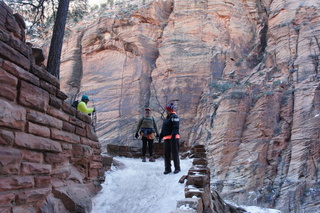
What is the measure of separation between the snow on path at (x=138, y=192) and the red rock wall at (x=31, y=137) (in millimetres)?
764

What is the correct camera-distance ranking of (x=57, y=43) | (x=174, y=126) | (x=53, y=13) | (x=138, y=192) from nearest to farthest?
(x=138, y=192), (x=174, y=126), (x=57, y=43), (x=53, y=13)

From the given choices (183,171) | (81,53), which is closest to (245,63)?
(81,53)

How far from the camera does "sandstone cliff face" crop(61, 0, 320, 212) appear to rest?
16328mm

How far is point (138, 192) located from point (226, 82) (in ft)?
55.7

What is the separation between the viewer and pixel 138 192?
6160 millimetres

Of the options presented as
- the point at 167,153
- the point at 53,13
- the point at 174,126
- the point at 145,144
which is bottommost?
the point at 167,153

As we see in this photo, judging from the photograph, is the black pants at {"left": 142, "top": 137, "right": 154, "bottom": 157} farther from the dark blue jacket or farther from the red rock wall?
the red rock wall

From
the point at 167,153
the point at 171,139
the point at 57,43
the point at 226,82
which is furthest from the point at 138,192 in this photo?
the point at 226,82

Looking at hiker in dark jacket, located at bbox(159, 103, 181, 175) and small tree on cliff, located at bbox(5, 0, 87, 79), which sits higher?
small tree on cliff, located at bbox(5, 0, 87, 79)

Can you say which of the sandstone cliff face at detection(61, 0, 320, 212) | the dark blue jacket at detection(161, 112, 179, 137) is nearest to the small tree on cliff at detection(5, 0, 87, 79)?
the dark blue jacket at detection(161, 112, 179, 137)

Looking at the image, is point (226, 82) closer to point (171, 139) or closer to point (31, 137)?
point (171, 139)

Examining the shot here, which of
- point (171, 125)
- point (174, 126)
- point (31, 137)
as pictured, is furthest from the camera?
point (171, 125)

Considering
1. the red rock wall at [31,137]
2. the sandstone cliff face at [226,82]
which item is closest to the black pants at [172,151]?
the red rock wall at [31,137]

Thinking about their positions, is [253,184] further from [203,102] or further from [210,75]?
[210,75]
